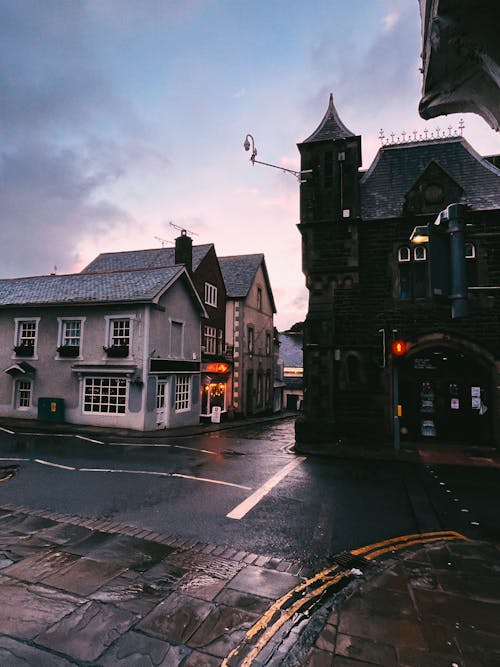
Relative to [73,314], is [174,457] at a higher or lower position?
lower

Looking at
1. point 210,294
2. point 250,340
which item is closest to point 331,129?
point 210,294

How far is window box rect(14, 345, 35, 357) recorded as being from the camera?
20750 mm

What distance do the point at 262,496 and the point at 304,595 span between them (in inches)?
153

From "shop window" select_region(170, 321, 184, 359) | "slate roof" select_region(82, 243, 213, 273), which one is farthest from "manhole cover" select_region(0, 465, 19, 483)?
"slate roof" select_region(82, 243, 213, 273)

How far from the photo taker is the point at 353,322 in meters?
15.7

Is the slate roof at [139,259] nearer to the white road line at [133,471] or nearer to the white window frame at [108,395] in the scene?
the white window frame at [108,395]

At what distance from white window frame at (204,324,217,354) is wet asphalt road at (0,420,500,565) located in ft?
42.0

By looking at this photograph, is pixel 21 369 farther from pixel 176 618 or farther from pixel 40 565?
pixel 176 618

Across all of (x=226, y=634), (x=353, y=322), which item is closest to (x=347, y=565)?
(x=226, y=634)

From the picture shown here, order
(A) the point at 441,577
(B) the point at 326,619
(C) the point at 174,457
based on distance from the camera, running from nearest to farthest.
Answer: (B) the point at 326,619, (A) the point at 441,577, (C) the point at 174,457

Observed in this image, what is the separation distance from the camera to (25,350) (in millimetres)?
20781

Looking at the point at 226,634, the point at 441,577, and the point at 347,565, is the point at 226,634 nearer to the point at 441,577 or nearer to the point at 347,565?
the point at 347,565

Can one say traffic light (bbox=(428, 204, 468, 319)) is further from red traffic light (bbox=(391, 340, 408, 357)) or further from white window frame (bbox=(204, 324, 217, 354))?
white window frame (bbox=(204, 324, 217, 354))

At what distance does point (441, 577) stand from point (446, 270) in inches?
175
